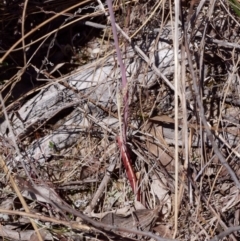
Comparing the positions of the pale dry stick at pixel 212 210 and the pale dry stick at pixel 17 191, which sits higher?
the pale dry stick at pixel 17 191

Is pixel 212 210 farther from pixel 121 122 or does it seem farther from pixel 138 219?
pixel 121 122

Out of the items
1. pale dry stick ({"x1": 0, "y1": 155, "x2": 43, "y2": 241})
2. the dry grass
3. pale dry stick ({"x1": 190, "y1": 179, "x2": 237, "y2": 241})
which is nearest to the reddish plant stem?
the dry grass

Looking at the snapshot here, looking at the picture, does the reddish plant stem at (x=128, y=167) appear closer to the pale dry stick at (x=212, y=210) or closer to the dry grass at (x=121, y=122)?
the dry grass at (x=121, y=122)

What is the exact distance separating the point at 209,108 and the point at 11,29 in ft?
2.55

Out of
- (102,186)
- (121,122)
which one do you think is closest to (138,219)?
(102,186)

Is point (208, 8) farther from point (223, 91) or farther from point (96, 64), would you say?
point (96, 64)

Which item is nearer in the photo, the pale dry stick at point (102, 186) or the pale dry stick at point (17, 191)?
the pale dry stick at point (17, 191)

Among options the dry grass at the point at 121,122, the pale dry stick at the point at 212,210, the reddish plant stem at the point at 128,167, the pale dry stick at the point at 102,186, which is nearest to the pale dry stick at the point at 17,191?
the dry grass at the point at 121,122

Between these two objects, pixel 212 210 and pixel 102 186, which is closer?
pixel 212 210

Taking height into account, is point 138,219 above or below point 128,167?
below

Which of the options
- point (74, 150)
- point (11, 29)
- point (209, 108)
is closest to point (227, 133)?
point (209, 108)

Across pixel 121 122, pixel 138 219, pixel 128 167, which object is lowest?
pixel 138 219

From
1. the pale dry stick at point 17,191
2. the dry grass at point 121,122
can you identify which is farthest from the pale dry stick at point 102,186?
the pale dry stick at point 17,191

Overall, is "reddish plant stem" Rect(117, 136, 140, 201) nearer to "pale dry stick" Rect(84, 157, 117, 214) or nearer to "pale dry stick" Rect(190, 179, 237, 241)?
"pale dry stick" Rect(84, 157, 117, 214)
